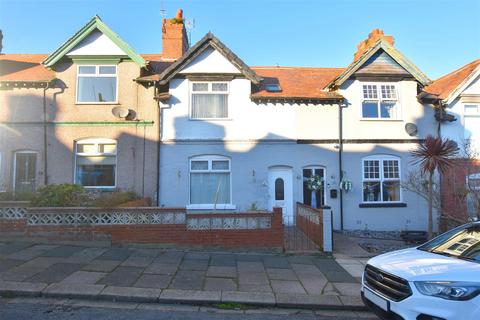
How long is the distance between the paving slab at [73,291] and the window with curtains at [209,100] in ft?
27.5

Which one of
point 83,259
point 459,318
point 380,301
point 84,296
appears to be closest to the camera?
point 459,318

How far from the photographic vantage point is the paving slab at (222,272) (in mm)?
7383

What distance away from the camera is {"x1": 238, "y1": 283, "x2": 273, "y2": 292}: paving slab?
6.57 meters

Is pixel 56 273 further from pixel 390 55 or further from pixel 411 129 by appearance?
pixel 390 55

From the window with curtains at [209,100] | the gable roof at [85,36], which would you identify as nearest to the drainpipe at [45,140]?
the gable roof at [85,36]

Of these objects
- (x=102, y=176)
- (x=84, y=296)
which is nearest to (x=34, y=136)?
(x=102, y=176)

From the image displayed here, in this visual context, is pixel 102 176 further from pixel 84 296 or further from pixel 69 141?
pixel 84 296

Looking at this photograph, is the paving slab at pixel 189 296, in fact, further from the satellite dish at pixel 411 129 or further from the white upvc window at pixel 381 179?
the satellite dish at pixel 411 129

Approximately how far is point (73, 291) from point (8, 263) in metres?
2.48

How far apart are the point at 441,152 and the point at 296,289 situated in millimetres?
6794

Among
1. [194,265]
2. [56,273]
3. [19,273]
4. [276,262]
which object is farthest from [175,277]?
[19,273]

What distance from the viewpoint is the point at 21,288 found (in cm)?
614

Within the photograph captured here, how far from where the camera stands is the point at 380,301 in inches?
184

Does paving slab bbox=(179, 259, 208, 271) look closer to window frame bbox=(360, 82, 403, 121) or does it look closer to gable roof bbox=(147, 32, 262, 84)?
gable roof bbox=(147, 32, 262, 84)
